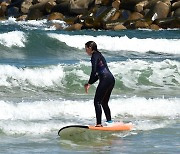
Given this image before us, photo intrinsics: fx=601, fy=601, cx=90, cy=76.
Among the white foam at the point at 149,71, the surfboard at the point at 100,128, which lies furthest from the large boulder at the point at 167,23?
the surfboard at the point at 100,128

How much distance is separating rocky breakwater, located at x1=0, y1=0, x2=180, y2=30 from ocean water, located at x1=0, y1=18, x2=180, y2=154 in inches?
296

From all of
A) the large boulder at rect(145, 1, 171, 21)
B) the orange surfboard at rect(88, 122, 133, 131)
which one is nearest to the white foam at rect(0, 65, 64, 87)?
the orange surfboard at rect(88, 122, 133, 131)

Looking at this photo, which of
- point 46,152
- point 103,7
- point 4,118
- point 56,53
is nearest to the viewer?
point 46,152

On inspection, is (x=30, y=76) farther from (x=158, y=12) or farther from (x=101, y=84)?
(x=158, y=12)

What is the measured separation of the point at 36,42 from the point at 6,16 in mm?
25342

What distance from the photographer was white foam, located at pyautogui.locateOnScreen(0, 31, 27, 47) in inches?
1031

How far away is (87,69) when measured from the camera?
61.6ft

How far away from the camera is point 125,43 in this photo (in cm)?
3059

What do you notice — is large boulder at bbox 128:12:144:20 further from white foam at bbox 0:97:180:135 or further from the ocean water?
white foam at bbox 0:97:180:135

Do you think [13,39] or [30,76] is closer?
[30,76]

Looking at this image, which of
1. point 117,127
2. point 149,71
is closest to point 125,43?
point 149,71

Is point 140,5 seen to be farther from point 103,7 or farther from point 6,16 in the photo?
point 6,16

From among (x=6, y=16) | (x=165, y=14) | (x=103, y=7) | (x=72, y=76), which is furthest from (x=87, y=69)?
(x=6, y=16)

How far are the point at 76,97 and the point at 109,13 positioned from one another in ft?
83.1
